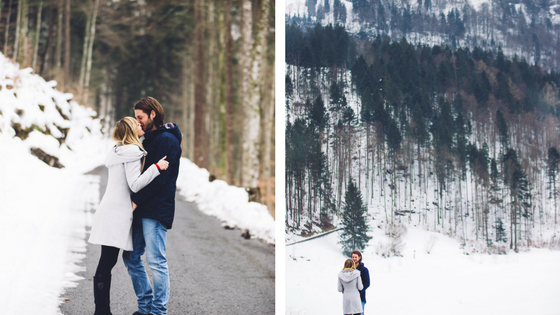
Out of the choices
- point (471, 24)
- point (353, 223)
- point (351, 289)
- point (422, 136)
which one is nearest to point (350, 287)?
point (351, 289)

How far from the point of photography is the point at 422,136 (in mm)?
3508

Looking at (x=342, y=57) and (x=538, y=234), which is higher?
(x=342, y=57)

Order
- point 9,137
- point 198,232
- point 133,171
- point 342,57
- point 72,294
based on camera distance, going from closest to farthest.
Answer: point 133,171 → point 72,294 → point 342,57 → point 9,137 → point 198,232

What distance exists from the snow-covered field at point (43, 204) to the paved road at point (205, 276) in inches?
7.5

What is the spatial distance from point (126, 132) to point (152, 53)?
33.5 ft

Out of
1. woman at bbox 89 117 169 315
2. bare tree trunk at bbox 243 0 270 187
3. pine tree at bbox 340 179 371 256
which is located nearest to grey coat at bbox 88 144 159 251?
woman at bbox 89 117 169 315

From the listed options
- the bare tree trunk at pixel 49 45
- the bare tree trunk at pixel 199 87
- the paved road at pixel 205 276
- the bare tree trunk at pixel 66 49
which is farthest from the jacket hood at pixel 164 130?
the bare tree trunk at pixel 199 87

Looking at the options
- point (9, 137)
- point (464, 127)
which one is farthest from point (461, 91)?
point (9, 137)

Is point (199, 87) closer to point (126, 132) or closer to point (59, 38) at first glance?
point (59, 38)

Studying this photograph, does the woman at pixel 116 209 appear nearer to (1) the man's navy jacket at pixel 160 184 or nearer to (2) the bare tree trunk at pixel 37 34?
(1) the man's navy jacket at pixel 160 184

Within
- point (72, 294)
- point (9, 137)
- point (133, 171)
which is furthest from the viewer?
point (9, 137)

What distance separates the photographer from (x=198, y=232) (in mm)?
5484

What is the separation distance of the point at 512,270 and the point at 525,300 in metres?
0.26

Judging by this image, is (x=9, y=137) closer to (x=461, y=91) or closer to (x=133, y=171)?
(x=133, y=171)
